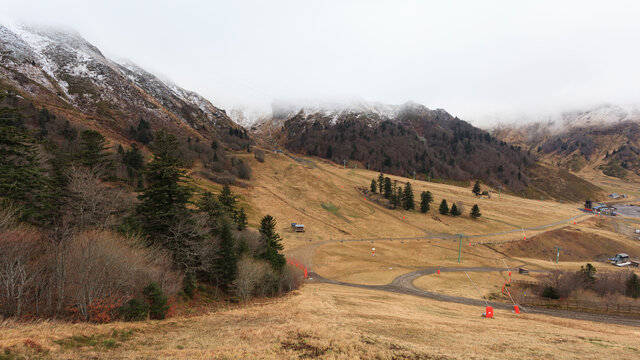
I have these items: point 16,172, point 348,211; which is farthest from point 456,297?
point 16,172

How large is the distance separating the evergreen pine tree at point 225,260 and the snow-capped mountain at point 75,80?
11174 cm

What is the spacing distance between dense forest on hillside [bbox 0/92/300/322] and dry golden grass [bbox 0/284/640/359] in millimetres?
3565

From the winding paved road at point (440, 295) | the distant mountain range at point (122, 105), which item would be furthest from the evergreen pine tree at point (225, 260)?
the distant mountain range at point (122, 105)

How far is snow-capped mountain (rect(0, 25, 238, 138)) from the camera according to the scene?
11338 cm

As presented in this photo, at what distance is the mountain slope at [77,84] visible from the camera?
110125mm

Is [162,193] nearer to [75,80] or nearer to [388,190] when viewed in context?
[388,190]

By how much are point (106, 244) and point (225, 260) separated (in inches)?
601

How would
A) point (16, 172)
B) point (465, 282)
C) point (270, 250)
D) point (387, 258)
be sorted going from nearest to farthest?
point (16, 172) < point (270, 250) < point (465, 282) < point (387, 258)

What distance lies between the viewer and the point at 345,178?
12875cm

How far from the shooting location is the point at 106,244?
A: 1916cm

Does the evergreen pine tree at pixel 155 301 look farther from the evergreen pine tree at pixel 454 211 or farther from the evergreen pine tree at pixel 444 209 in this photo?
the evergreen pine tree at pixel 454 211

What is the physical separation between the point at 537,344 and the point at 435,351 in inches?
388

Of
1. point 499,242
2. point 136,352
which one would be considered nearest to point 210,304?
point 136,352

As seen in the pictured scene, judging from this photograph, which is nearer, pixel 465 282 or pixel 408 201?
pixel 465 282
